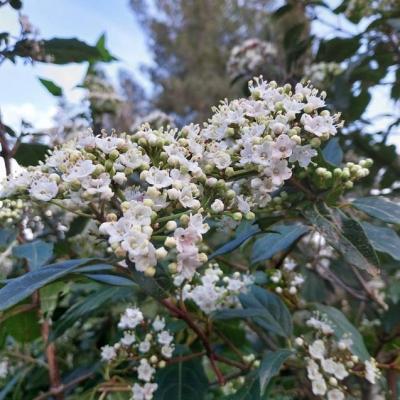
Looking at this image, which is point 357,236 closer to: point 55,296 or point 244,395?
point 244,395

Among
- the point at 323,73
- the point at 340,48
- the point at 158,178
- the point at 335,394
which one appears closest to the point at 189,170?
the point at 158,178

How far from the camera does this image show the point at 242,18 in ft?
51.5

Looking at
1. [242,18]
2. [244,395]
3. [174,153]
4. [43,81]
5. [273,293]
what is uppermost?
[242,18]

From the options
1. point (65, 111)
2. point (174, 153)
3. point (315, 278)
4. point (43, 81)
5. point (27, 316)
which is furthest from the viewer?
point (65, 111)

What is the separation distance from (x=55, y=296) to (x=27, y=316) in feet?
0.53

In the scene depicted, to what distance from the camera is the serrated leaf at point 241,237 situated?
108 centimetres

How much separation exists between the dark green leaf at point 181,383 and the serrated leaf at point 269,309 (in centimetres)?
20

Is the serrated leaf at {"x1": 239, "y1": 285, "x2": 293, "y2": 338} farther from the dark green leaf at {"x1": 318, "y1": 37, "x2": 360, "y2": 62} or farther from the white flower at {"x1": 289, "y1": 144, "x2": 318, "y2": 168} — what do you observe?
the dark green leaf at {"x1": 318, "y1": 37, "x2": 360, "y2": 62}

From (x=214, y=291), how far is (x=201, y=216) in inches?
18.6

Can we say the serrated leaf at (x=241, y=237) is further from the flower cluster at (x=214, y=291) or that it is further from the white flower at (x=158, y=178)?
the white flower at (x=158, y=178)

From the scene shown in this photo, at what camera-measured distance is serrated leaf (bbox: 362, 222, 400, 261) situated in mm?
1016

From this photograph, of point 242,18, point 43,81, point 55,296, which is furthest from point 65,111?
point 242,18

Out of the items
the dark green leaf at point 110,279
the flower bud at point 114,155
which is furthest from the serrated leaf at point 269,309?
the flower bud at point 114,155

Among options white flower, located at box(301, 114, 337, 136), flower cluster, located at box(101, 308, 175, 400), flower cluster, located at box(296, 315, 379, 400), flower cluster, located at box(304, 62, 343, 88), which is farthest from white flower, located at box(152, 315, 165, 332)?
flower cluster, located at box(304, 62, 343, 88)
